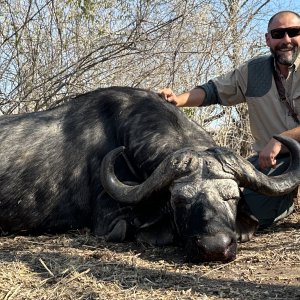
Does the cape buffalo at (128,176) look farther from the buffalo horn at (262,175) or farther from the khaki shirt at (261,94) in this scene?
the khaki shirt at (261,94)

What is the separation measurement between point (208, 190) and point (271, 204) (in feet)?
5.14

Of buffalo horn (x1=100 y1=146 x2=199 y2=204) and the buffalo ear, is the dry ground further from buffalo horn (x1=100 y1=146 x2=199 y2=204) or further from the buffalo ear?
buffalo horn (x1=100 y1=146 x2=199 y2=204)

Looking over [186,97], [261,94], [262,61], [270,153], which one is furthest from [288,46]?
[270,153]

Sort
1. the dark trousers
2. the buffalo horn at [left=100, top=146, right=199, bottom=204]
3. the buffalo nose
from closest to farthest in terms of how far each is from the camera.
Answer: the buffalo nose
the buffalo horn at [left=100, top=146, right=199, bottom=204]
the dark trousers

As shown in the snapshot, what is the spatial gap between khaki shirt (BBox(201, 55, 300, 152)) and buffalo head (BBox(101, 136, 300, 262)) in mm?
1214

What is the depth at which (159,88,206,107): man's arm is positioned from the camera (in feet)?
19.4

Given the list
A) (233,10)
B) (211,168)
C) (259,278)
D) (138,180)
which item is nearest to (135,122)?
(138,180)

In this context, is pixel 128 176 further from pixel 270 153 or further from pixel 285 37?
pixel 285 37

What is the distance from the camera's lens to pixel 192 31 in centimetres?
877

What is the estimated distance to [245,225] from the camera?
4742 mm

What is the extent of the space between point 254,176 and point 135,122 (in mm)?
1320

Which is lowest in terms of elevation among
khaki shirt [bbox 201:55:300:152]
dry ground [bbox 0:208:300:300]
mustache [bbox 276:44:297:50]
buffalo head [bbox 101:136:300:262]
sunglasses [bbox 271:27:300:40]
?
dry ground [bbox 0:208:300:300]

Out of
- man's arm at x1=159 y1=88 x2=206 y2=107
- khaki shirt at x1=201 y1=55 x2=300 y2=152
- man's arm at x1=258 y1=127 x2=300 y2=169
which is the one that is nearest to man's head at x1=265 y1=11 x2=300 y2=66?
khaki shirt at x1=201 y1=55 x2=300 y2=152

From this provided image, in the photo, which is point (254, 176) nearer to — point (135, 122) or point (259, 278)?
point (259, 278)
